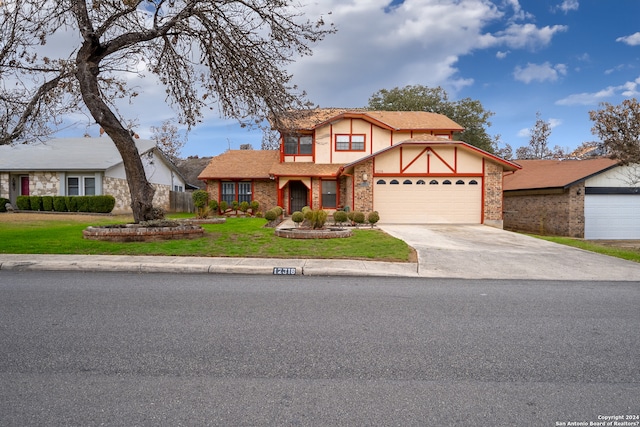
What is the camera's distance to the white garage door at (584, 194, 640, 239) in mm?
21391

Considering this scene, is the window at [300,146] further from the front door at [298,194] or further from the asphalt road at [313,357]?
the asphalt road at [313,357]

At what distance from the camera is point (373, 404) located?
9.83ft

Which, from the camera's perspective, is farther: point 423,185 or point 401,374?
point 423,185

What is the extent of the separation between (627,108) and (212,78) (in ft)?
44.7

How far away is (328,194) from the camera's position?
25156 mm

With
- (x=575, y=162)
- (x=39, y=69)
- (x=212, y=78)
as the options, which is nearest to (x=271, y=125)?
(x=212, y=78)

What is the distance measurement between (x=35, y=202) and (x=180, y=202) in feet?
35.5

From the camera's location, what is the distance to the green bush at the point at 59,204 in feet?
81.0

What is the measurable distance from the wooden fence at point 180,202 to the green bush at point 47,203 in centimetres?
940

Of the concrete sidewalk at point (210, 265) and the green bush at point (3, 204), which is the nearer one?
the concrete sidewalk at point (210, 265)

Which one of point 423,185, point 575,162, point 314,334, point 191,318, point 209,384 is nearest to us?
point 209,384

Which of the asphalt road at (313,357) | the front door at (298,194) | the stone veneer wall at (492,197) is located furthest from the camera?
the front door at (298,194)

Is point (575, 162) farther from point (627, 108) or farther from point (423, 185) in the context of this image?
point (627, 108)

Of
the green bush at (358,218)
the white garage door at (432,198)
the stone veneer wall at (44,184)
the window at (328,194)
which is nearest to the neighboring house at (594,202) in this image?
the white garage door at (432,198)
